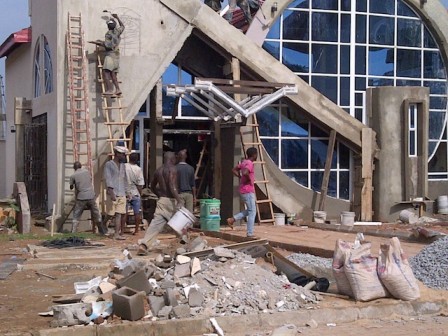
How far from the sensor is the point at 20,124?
59.9ft

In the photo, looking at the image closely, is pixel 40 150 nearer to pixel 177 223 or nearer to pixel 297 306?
pixel 177 223

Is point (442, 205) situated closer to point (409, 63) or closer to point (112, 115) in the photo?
point (409, 63)

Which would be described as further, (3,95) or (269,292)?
(3,95)

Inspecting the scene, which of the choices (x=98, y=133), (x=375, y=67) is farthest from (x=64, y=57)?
(x=375, y=67)

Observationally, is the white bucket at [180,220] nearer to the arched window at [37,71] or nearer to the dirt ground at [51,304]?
the dirt ground at [51,304]

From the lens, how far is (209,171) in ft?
60.6

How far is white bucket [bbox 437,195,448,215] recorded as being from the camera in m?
18.9

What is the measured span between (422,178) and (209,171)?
560 centimetres

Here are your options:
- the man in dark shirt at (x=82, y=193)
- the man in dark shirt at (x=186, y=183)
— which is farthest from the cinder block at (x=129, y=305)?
the man in dark shirt at (x=82, y=193)

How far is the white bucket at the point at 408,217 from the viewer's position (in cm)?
1798

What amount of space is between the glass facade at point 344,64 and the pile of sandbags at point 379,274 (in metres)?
9.78

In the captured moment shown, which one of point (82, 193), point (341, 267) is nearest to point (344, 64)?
point (82, 193)

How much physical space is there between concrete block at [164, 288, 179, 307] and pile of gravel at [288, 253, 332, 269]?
112 inches

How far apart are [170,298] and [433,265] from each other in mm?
3846
